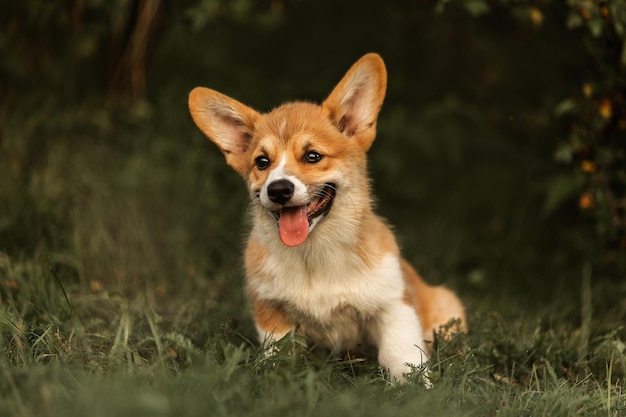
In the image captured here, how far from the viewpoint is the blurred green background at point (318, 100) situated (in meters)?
5.01

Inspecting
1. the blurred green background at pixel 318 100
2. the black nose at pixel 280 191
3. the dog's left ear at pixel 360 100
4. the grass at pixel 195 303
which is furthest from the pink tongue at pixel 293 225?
the blurred green background at pixel 318 100

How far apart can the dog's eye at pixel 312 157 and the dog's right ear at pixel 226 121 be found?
1.28ft

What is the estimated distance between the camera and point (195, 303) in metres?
4.59

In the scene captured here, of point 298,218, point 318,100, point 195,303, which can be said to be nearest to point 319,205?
point 298,218

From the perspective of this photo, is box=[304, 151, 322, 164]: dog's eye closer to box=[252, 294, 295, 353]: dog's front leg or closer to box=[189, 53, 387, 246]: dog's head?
box=[189, 53, 387, 246]: dog's head

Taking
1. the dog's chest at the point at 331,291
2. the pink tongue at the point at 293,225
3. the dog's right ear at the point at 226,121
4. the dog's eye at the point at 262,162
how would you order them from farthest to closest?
1. the dog's right ear at the point at 226,121
2. the dog's eye at the point at 262,162
3. the dog's chest at the point at 331,291
4. the pink tongue at the point at 293,225

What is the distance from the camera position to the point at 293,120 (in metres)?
3.94

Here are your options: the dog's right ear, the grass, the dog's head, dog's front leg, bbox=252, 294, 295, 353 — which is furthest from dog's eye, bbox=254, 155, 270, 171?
the grass

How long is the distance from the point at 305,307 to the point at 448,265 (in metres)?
2.41

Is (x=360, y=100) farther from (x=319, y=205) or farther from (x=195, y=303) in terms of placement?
(x=195, y=303)

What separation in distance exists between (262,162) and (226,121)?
0.46 meters

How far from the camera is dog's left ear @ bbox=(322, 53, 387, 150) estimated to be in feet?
12.9

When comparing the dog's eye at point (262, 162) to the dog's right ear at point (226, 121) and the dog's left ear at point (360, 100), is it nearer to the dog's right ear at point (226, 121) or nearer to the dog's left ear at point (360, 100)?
the dog's right ear at point (226, 121)

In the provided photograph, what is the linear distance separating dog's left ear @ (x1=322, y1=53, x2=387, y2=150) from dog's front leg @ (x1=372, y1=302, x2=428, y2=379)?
0.90 m
